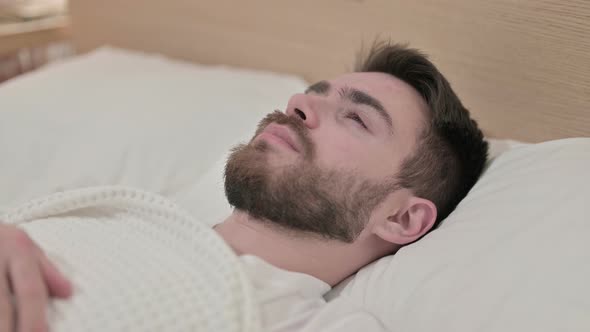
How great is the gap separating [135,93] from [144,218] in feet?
2.24

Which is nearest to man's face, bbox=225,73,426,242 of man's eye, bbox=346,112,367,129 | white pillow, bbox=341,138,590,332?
man's eye, bbox=346,112,367,129

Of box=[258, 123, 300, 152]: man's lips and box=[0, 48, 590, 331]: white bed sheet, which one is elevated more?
box=[258, 123, 300, 152]: man's lips

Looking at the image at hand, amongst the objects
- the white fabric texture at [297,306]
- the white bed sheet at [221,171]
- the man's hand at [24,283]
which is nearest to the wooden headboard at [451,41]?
the white bed sheet at [221,171]

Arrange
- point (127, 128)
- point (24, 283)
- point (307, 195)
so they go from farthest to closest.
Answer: point (127, 128) → point (307, 195) → point (24, 283)

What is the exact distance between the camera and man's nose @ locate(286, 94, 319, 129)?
3.05 feet

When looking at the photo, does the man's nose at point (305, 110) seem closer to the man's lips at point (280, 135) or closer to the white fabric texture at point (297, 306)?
the man's lips at point (280, 135)

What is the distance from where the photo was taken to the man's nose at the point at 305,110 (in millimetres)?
931

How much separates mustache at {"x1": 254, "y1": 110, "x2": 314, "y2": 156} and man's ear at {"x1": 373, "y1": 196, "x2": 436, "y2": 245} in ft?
0.57

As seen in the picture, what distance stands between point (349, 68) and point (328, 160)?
589mm

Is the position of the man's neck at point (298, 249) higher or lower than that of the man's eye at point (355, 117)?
lower

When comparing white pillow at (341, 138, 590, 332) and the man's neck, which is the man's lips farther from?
white pillow at (341, 138, 590, 332)

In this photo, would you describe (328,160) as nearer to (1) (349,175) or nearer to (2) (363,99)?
(1) (349,175)

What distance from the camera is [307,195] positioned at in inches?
33.9

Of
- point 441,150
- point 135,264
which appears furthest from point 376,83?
point 135,264
